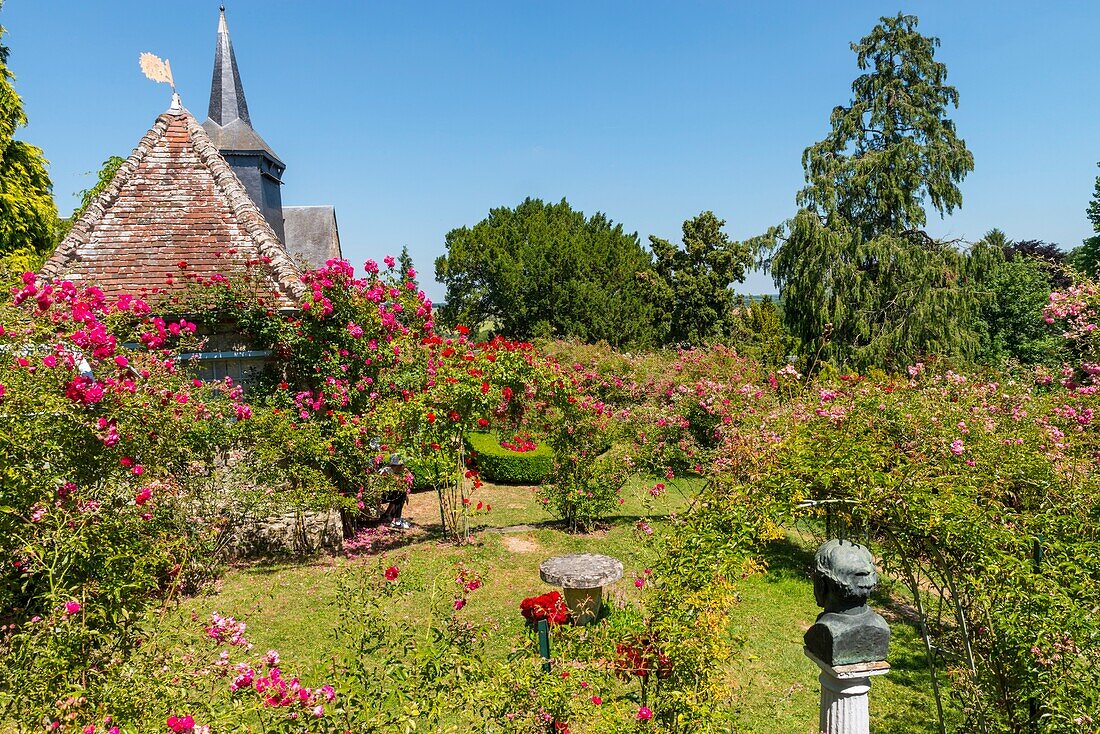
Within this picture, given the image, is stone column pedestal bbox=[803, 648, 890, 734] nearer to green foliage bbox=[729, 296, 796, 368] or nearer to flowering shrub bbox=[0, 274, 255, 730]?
flowering shrub bbox=[0, 274, 255, 730]

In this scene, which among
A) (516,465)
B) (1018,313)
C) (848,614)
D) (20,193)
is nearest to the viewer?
(848,614)

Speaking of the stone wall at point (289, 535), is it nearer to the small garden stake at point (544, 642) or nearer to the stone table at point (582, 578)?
the stone table at point (582, 578)

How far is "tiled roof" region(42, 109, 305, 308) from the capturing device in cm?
834

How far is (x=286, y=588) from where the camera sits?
7.18 meters

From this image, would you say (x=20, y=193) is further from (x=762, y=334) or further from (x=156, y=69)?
(x=762, y=334)

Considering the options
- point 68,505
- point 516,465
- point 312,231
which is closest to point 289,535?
point 68,505

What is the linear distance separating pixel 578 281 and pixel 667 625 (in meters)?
26.5

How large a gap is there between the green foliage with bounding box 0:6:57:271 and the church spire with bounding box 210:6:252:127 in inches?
236

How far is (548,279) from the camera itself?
2970 cm

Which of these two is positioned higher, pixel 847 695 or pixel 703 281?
pixel 703 281

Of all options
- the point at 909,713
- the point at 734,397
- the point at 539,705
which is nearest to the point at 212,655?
the point at 539,705

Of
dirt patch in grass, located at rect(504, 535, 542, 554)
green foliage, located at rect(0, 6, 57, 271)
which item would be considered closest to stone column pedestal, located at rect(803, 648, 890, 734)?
dirt patch in grass, located at rect(504, 535, 542, 554)

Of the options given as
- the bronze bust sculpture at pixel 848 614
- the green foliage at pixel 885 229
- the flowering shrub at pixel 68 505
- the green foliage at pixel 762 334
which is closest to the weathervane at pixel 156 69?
the flowering shrub at pixel 68 505

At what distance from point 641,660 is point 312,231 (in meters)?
30.6
